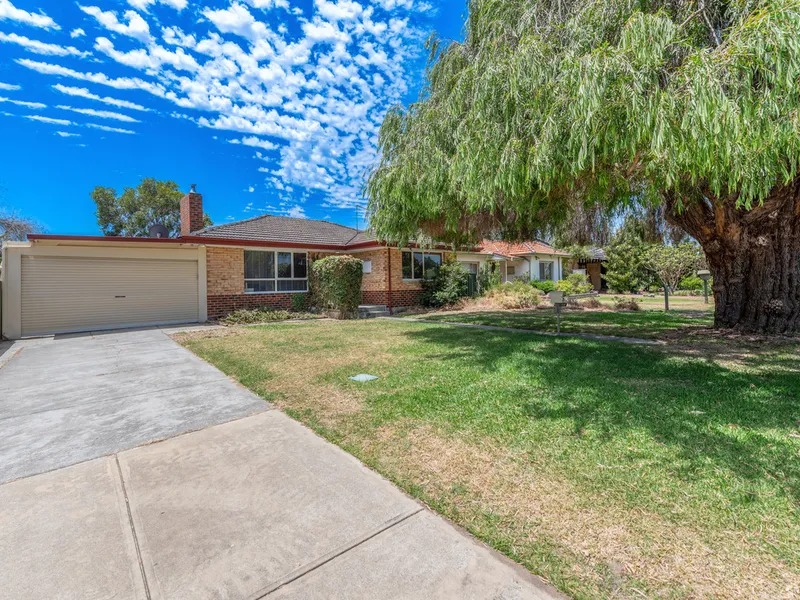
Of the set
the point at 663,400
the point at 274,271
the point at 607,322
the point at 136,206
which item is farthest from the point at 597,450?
the point at 136,206

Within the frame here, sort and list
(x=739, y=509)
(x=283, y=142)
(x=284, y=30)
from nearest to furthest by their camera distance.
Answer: (x=739, y=509) → (x=284, y=30) → (x=283, y=142)

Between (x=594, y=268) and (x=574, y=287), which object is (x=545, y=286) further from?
(x=594, y=268)

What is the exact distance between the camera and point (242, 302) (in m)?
13.8

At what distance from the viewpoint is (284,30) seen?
10.9m

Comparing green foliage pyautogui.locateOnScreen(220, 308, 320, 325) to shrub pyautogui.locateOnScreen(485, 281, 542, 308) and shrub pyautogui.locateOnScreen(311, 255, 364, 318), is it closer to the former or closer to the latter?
shrub pyautogui.locateOnScreen(311, 255, 364, 318)

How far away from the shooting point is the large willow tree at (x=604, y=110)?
2.76 meters

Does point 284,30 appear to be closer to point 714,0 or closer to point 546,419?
point 714,0

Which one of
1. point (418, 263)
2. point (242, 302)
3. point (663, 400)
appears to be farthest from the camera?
point (418, 263)

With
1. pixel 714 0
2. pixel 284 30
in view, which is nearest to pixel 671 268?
pixel 714 0

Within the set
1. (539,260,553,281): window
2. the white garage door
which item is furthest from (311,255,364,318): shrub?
(539,260,553,281): window

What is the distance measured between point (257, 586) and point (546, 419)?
288cm

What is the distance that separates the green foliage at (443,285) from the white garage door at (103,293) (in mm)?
9141

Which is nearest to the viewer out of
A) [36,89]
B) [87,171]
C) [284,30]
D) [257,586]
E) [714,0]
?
[257,586]

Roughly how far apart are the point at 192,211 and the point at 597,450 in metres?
18.2
